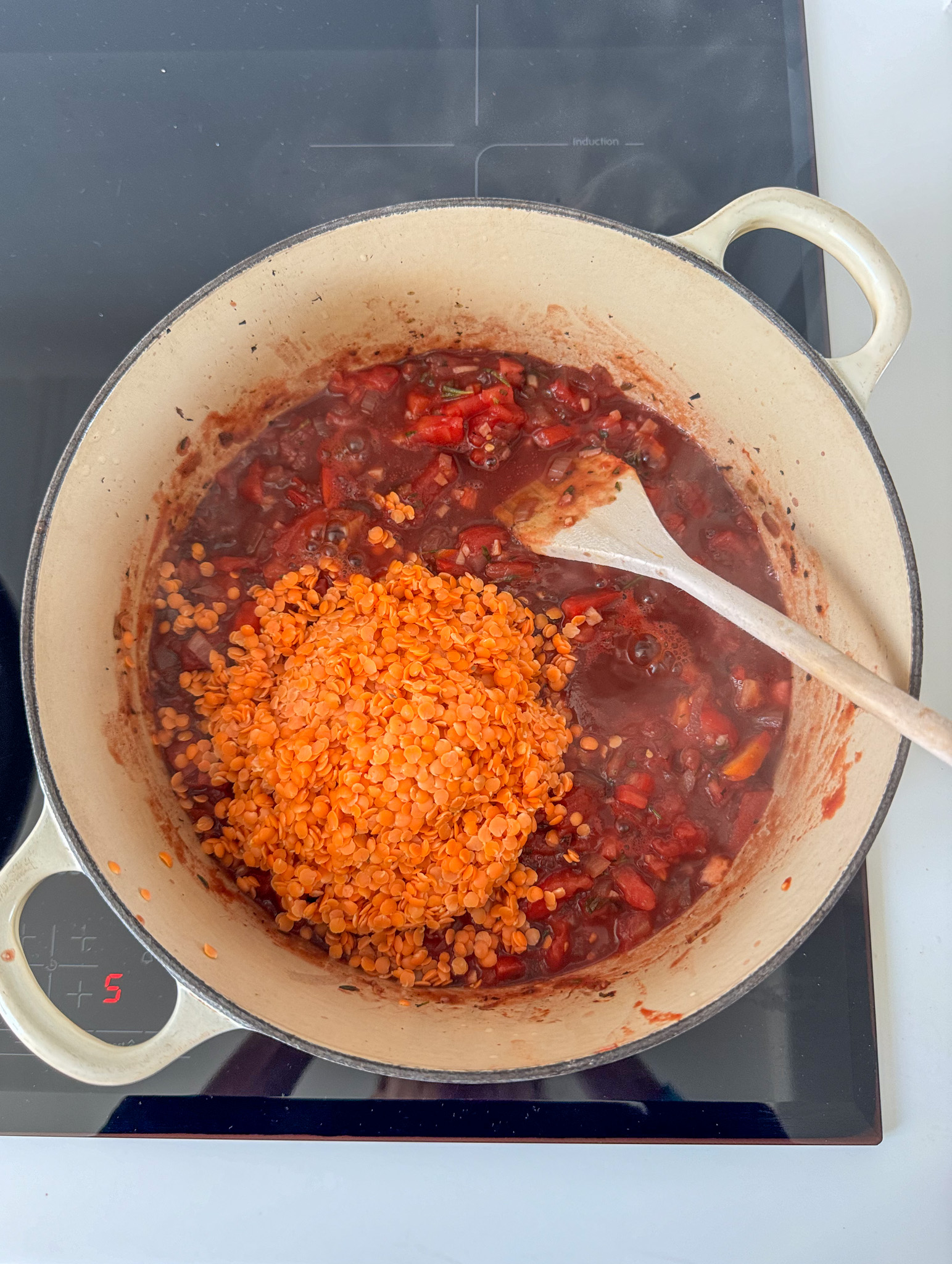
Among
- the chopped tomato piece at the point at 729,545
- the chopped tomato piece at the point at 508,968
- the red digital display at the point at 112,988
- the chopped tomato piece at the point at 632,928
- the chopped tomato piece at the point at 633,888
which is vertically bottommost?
the chopped tomato piece at the point at 508,968

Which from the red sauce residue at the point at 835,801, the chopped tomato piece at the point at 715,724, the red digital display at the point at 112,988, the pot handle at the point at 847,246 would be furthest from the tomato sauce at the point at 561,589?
the pot handle at the point at 847,246

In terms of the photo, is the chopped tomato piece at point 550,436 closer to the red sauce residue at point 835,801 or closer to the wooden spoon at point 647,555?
the wooden spoon at point 647,555

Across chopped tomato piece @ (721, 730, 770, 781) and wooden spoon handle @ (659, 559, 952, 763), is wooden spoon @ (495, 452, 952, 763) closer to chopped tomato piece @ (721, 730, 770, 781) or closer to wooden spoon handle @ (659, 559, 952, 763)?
wooden spoon handle @ (659, 559, 952, 763)

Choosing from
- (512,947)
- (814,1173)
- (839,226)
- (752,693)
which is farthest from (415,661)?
(814,1173)

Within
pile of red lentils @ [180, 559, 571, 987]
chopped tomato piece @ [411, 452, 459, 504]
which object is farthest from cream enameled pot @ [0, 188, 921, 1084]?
chopped tomato piece @ [411, 452, 459, 504]

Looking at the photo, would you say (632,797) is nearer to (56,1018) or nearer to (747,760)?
(747,760)

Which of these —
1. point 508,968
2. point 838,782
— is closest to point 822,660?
point 838,782
